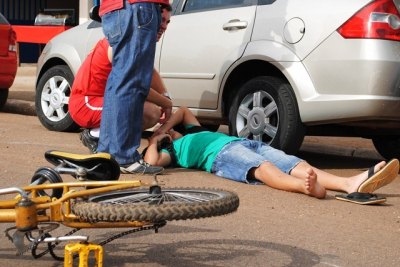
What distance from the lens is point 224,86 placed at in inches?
326

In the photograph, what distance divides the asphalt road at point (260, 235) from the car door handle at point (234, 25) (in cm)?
154

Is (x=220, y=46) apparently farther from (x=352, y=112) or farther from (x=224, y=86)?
(x=352, y=112)

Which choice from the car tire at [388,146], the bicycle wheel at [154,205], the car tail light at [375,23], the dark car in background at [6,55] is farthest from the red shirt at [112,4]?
the dark car in background at [6,55]

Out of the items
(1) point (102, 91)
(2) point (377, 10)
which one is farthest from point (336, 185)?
(1) point (102, 91)

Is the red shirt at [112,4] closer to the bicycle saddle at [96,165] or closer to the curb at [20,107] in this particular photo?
the bicycle saddle at [96,165]

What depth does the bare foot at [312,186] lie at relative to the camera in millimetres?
6301

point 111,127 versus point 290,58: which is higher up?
point 290,58

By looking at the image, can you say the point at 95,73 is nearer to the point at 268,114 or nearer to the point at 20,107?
Result: the point at 268,114

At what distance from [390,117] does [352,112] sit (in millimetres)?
302

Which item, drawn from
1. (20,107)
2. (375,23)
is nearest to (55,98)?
(20,107)

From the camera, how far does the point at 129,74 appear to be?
22.6ft

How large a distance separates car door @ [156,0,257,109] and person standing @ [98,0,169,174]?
1.34 meters

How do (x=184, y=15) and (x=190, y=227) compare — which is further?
(x=184, y=15)

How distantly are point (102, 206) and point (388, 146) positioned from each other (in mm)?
5602
